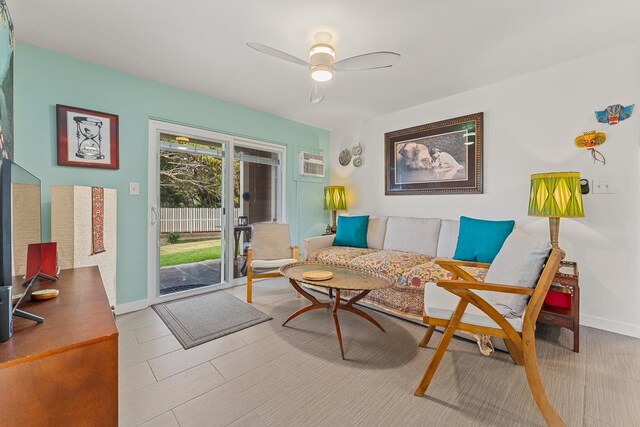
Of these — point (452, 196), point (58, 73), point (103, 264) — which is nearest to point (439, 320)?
point (452, 196)

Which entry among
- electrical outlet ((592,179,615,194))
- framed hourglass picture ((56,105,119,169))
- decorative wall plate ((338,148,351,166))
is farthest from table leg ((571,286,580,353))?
framed hourglass picture ((56,105,119,169))

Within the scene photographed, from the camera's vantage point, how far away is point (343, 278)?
7.60 ft

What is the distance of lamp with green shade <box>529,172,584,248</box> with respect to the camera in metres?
2.13

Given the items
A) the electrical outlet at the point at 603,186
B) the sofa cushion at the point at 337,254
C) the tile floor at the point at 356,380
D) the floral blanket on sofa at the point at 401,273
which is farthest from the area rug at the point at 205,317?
the electrical outlet at the point at 603,186

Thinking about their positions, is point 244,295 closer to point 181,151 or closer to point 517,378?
point 181,151

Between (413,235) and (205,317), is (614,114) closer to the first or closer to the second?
(413,235)

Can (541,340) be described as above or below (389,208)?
below

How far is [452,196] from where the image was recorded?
11.1 ft

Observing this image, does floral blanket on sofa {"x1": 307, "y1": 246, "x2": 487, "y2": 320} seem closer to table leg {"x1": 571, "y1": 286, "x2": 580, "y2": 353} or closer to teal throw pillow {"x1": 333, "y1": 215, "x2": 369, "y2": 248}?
teal throw pillow {"x1": 333, "y1": 215, "x2": 369, "y2": 248}

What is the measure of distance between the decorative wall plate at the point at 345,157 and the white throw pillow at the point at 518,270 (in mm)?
2930

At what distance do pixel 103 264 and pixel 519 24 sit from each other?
3.91 metres

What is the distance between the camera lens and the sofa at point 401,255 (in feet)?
8.30

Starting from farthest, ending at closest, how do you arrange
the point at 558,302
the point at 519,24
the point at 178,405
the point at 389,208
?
the point at 389,208, the point at 558,302, the point at 519,24, the point at 178,405

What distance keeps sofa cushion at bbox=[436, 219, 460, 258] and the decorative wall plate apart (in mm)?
1893
